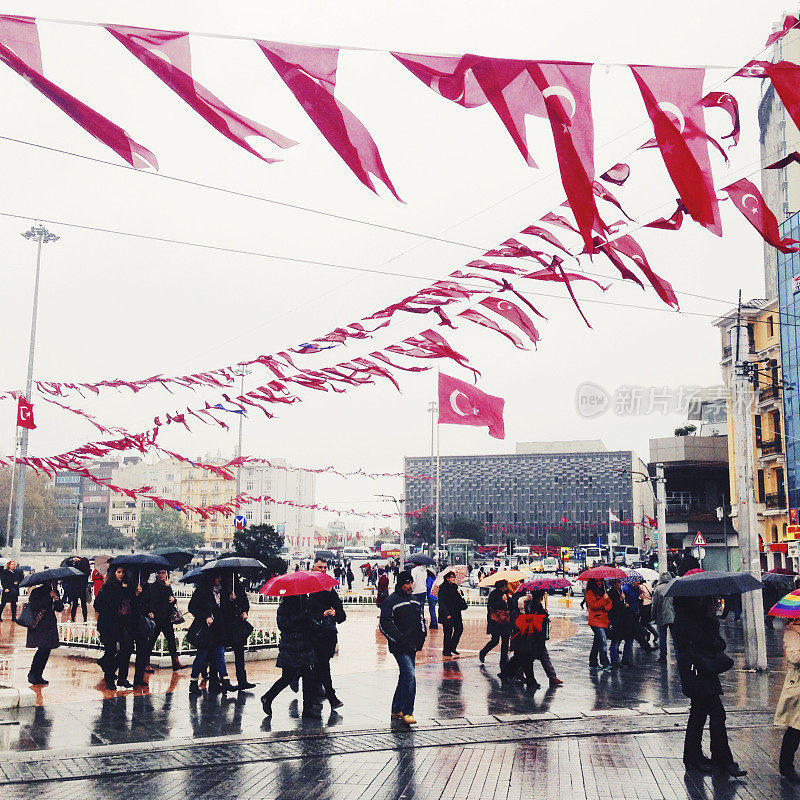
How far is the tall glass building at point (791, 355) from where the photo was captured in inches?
1687

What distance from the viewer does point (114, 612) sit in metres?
11.5

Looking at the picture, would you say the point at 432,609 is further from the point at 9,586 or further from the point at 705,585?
the point at 705,585

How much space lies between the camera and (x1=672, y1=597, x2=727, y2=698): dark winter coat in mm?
7484

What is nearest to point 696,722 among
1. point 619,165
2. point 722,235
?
point 722,235

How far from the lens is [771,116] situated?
51750 millimetres

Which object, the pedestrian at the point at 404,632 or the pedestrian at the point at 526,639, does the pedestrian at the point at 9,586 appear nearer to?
the pedestrian at the point at 526,639

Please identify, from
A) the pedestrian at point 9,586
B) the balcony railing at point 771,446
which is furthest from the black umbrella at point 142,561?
the balcony railing at point 771,446

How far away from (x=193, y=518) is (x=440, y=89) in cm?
9891

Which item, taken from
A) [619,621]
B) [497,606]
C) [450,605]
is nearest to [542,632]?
[497,606]

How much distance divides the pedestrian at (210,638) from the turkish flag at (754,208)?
8050mm

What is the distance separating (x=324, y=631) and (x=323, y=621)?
0.14m

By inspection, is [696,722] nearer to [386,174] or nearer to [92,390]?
[386,174]

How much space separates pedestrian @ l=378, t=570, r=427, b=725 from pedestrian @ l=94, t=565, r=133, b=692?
161 inches

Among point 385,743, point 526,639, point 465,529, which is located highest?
point 465,529
